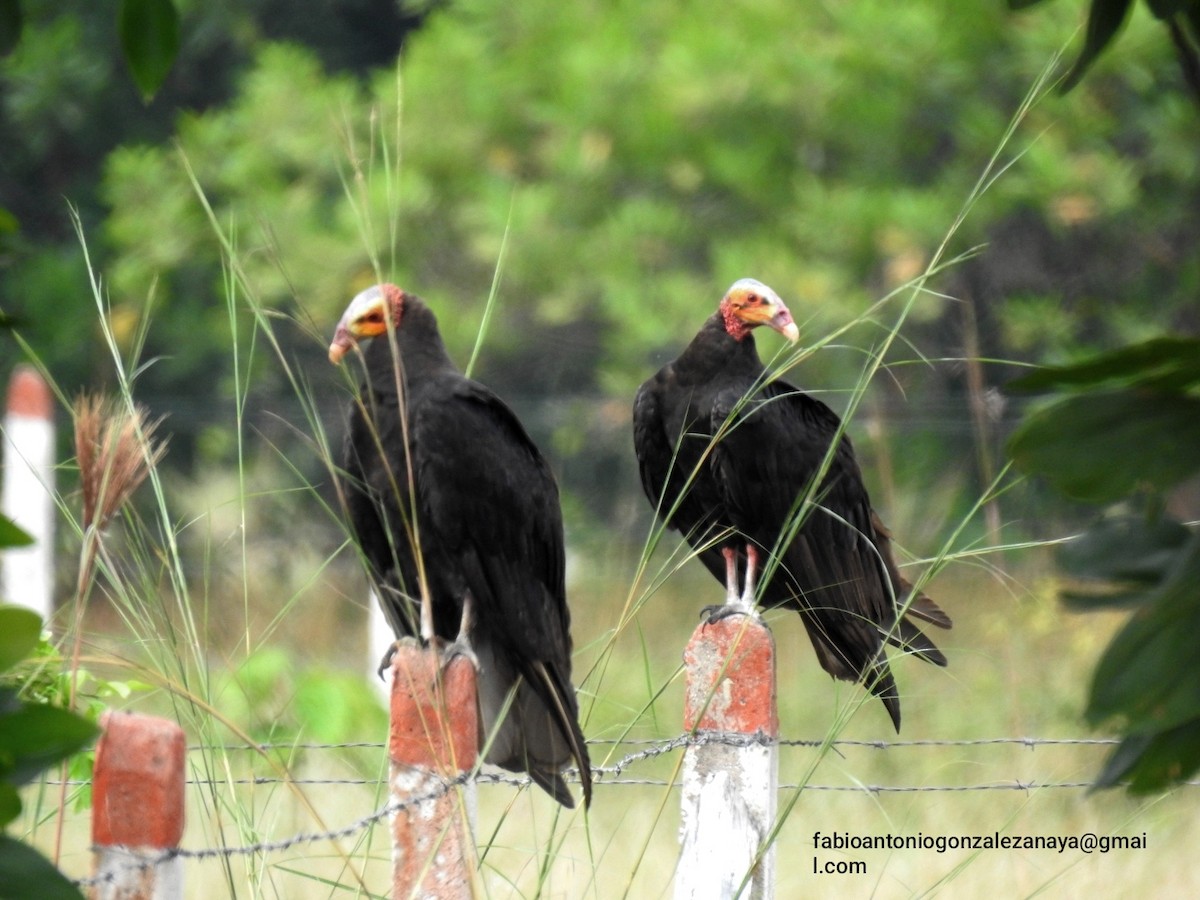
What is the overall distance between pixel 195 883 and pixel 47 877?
8.39 feet

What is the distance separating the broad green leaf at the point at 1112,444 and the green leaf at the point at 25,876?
18.4 inches

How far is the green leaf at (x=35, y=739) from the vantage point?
0.63 m

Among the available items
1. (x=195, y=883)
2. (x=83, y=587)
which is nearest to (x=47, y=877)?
(x=83, y=587)

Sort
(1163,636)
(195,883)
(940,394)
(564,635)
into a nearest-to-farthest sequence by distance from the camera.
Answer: (1163,636) < (564,635) < (195,883) < (940,394)

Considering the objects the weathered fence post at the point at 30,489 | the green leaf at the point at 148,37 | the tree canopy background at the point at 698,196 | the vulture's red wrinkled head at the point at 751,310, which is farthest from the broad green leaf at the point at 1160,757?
the tree canopy background at the point at 698,196

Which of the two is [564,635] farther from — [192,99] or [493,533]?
[192,99]

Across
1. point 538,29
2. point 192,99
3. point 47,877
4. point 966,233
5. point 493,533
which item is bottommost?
point 47,877

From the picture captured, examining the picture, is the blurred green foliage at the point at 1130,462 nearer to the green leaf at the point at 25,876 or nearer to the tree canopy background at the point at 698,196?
the green leaf at the point at 25,876

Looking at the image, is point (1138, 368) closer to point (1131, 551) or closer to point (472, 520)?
point (1131, 551)

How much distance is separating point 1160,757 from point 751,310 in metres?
2.18

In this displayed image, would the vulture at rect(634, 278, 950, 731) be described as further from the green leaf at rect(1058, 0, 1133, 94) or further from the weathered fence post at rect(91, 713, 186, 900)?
the green leaf at rect(1058, 0, 1133, 94)

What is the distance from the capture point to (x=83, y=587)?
1.42 metres

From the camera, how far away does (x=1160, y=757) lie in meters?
0.60

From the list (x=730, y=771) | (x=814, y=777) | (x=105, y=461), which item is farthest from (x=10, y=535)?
→ (x=814, y=777)
